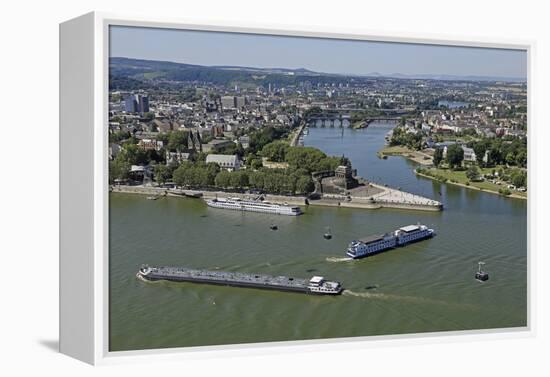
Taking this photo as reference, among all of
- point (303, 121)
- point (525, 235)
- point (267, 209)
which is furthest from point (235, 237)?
point (525, 235)

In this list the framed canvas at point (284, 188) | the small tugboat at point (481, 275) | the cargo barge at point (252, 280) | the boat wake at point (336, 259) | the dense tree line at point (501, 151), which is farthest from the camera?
the dense tree line at point (501, 151)

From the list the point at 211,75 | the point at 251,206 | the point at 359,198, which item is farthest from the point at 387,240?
the point at 211,75

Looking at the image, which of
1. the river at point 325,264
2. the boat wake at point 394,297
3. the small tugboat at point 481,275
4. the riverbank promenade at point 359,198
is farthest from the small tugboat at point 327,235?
the small tugboat at point 481,275

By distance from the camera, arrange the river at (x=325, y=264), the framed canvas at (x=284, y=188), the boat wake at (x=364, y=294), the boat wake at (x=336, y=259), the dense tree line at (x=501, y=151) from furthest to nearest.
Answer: the dense tree line at (x=501, y=151) < the boat wake at (x=336, y=259) < the boat wake at (x=364, y=294) < the river at (x=325, y=264) < the framed canvas at (x=284, y=188)

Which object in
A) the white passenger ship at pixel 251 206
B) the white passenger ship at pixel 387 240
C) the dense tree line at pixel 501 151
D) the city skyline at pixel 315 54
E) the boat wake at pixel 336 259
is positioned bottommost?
the boat wake at pixel 336 259

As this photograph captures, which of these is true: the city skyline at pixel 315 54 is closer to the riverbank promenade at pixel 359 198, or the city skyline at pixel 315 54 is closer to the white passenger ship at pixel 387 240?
the riverbank promenade at pixel 359 198

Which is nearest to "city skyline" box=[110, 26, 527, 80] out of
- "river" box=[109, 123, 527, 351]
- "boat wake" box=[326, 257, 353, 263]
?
"river" box=[109, 123, 527, 351]
